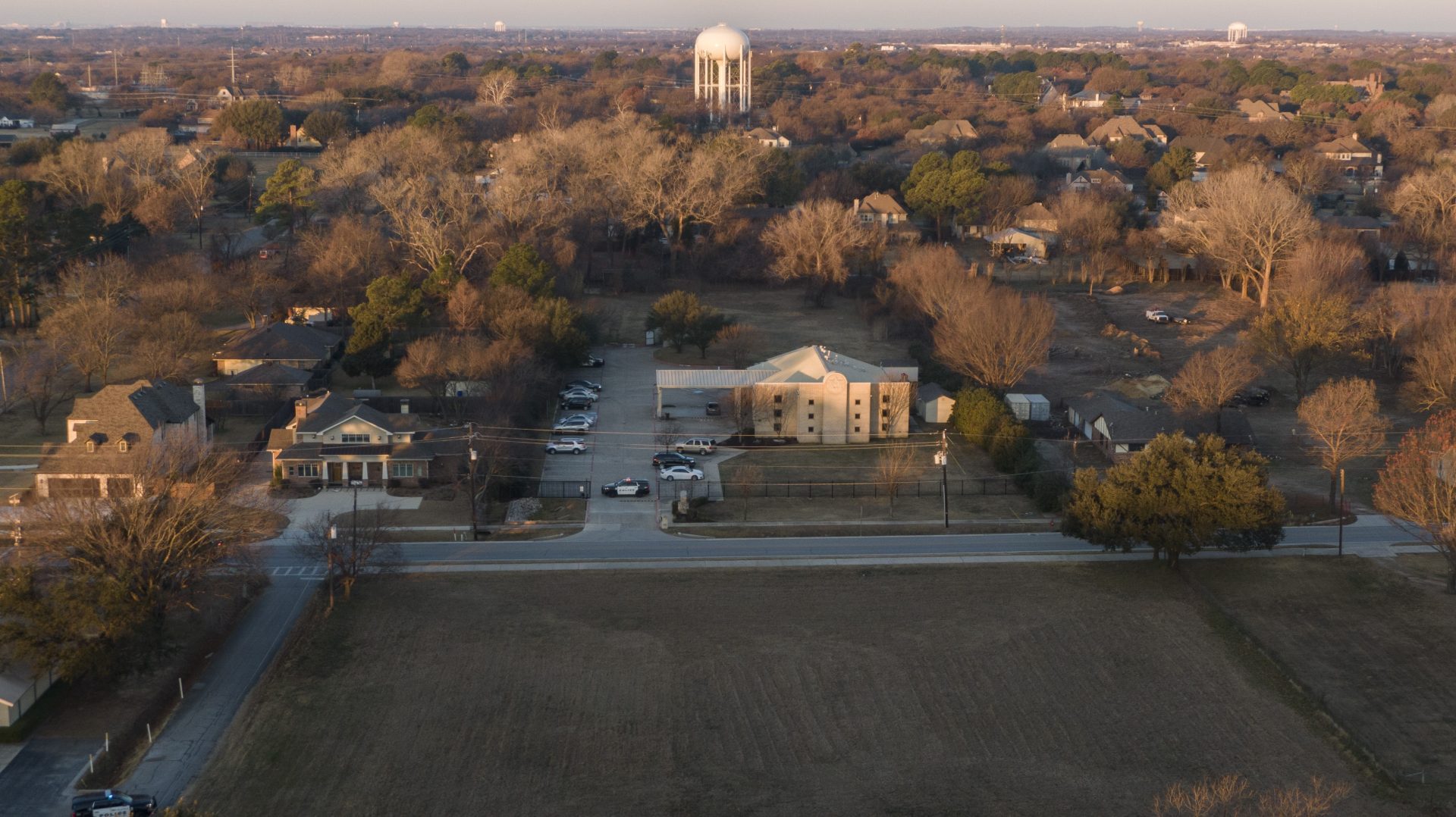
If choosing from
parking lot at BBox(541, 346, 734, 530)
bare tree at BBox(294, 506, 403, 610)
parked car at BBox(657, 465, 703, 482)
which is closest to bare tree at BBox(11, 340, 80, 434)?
bare tree at BBox(294, 506, 403, 610)

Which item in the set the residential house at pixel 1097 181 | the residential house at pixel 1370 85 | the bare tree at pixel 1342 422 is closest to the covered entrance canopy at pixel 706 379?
the bare tree at pixel 1342 422

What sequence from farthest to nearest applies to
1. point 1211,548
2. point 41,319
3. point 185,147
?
point 185,147, point 41,319, point 1211,548

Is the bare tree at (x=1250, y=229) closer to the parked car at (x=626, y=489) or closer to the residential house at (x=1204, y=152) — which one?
the residential house at (x=1204, y=152)

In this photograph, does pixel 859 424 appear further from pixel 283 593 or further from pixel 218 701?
pixel 218 701

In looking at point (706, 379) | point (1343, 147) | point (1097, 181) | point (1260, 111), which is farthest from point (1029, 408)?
point (1260, 111)

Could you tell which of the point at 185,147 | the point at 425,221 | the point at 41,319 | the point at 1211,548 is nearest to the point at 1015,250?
the point at 425,221
